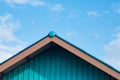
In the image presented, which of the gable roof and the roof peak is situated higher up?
the roof peak

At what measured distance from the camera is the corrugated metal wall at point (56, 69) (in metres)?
14.5

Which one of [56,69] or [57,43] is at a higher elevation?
[57,43]

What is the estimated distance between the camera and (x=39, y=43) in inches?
551

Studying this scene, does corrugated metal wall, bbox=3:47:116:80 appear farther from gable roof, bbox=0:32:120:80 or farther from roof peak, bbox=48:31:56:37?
roof peak, bbox=48:31:56:37

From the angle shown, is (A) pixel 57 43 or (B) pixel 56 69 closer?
(A) pixel 57 43

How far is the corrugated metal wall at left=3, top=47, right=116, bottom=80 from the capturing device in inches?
572

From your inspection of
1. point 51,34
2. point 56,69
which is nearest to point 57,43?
point 51,34

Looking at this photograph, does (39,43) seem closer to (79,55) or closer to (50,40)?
(50,40)

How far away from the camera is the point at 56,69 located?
14.7 m

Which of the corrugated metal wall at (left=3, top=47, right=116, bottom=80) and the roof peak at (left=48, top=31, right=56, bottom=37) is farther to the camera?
the corrugated metal wall at (left=3, top=47, right=116, bottom=80)

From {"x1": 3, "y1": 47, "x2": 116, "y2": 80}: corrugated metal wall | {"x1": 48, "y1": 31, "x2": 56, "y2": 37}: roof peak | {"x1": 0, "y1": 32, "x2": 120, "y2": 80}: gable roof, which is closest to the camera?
{"x1": 0, "y1": 32, "x2": 120, "y2": 80}: gable roof

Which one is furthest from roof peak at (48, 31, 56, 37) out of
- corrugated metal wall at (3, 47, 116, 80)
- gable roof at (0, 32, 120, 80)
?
corrugated metal wall at (3, 47, 116, 80)

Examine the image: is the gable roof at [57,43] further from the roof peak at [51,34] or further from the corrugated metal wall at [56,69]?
the corrugated metal wall at [56,69]

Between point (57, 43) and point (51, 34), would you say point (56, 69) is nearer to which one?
point (57, 43)
